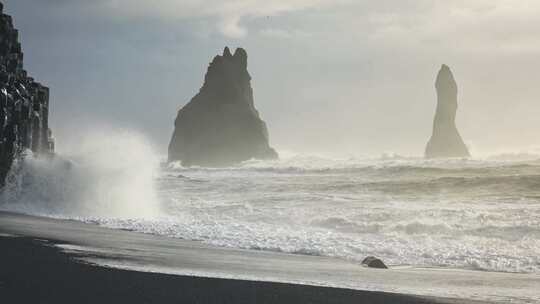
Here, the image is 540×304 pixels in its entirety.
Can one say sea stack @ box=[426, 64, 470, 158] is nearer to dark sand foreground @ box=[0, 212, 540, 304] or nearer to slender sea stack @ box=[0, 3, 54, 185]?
slender sea stack @ box=[0, 3, 54, 185]

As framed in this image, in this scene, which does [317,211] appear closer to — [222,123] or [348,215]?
[348,215]

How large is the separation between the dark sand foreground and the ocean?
193 centimetres

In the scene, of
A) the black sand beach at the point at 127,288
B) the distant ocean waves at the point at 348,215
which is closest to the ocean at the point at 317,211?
the distant ocean waves at the point at 348,215

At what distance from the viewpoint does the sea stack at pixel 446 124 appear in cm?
10500

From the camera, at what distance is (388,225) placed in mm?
21859

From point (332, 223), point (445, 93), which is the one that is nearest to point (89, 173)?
point (332, 223)

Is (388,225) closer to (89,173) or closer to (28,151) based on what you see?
(89,173)

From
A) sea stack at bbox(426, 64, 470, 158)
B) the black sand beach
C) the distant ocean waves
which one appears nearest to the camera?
the black sand beach

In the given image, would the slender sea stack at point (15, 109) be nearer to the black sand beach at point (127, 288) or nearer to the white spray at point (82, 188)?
the white spray at point (82, 188)

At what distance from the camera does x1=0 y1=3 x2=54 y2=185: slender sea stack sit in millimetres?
26047

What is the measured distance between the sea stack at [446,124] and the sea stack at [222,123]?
84.2 ft

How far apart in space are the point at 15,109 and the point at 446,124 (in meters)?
90.0

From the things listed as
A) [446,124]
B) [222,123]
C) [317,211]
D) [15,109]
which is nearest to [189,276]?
[317,211]

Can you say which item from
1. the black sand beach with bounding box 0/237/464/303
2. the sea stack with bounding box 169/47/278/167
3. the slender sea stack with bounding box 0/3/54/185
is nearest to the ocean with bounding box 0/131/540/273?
the slender sea stack with bounding box 0/3/54/185
